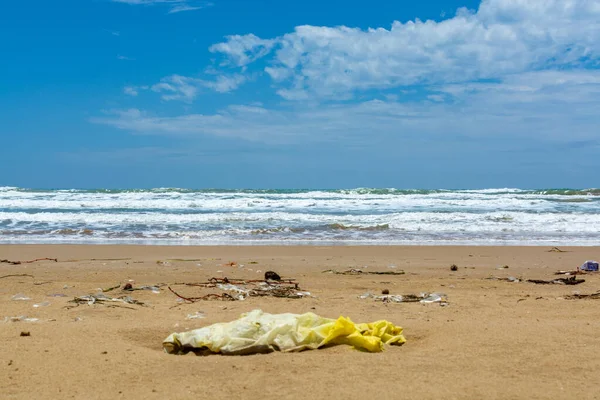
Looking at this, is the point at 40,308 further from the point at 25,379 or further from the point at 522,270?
the point at 522,270

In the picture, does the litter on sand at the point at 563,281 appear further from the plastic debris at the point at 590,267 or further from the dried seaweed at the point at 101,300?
the dried seaweed at the point at 101,300

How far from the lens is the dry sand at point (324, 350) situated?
362 cm

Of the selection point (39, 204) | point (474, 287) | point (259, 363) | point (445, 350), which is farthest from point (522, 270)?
point (39, 204)

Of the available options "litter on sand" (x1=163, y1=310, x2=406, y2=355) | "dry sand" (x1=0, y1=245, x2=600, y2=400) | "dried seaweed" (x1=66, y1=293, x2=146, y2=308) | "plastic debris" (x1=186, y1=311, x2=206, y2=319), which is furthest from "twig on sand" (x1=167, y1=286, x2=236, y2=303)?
"litter on sand" (x1=163, y1=310, x2=406, y2=355)

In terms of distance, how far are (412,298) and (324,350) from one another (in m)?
2.71

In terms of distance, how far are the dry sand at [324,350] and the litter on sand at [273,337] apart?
126mm

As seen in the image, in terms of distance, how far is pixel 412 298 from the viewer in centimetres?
694

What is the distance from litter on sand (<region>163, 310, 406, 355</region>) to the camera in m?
4.43

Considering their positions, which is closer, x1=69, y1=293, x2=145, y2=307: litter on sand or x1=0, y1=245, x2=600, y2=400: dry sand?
x1=0, y1=245, x2=600, y2=400: dry sand

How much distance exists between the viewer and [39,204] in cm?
3055

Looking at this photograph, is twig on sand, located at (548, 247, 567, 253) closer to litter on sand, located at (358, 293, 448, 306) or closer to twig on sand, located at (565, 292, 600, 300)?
twig on sand, located at (565, 292, 600, 300)

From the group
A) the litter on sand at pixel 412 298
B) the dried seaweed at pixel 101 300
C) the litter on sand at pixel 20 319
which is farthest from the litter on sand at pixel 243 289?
the litter on sand at pixel 20 319

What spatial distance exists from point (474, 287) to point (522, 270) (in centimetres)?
221

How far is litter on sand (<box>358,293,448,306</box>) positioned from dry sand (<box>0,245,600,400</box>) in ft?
0.61
